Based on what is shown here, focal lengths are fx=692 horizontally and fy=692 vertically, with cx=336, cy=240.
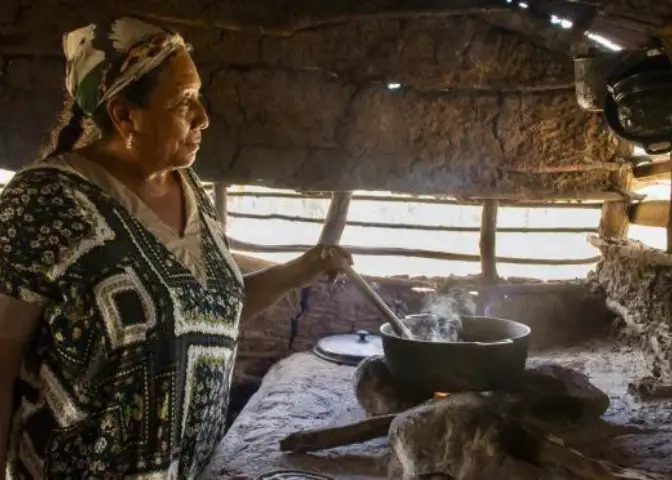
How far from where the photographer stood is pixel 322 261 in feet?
5.09

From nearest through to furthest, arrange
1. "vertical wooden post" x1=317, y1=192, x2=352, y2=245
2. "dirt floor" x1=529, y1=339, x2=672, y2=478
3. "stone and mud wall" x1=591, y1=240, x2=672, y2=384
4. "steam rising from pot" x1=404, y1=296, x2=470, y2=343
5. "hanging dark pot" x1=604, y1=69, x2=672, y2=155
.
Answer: "hanging dark pot" x1=604, y1=69, x2=672, y2=155, "dirt floor" x1=529, y1=339, x2=672, y2=478, "steam rising from pot" x1=404, y1=296, x2=470, y2=343, "stone and mud wall" x1=591, y1=240, x2=672, y2=384, "vertical wooden post" x1=317, y1=192, x2=352, y2=245

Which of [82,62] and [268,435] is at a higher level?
[82,62]

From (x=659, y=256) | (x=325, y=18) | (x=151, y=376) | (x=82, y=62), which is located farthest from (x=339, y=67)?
(x=151, y=376)

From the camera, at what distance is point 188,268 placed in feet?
3.99

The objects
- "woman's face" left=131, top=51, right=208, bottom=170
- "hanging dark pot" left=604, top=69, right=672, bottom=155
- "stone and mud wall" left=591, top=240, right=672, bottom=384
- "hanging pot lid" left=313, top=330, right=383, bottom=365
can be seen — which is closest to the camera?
"woman's face" left=131, top=51, right=208, bottom=170

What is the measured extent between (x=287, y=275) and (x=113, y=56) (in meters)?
0.62

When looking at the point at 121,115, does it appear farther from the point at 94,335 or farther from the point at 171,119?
the point at 94,335

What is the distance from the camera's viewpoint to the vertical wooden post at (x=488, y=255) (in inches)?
106

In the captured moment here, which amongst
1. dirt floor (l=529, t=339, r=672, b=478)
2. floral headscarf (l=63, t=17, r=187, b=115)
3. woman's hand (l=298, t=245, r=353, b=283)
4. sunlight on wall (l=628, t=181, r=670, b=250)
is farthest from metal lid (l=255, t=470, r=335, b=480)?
sunlight on wall (l=628, t=181, r=670, b=250)

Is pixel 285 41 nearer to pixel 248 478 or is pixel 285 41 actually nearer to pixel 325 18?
pixel 325 18

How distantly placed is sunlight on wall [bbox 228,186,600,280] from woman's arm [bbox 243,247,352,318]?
4.52 feet

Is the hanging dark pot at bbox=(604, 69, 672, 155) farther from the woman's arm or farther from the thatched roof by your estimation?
the thatched roof

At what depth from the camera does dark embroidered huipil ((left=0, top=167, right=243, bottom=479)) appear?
3.54ft

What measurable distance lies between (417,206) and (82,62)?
218 centimetres
